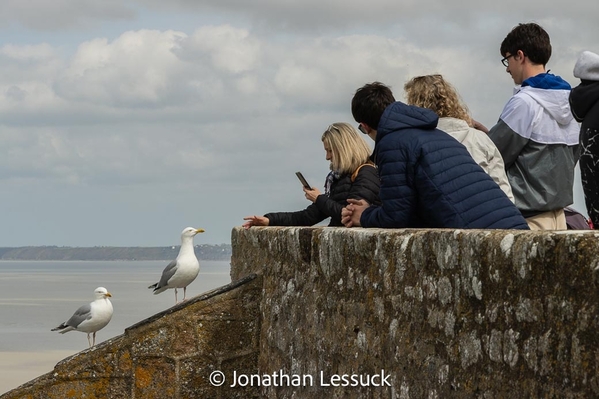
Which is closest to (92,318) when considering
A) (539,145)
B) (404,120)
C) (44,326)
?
(539,145)

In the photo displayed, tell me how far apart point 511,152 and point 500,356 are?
241 cm

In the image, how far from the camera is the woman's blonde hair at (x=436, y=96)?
5609 millimetres

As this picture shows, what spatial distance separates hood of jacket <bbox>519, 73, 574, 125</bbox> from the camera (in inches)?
223

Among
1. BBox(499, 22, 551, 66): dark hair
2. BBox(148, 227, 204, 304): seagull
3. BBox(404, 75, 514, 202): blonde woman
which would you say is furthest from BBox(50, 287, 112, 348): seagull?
BBox(499, 22, 551, 66): dark hair

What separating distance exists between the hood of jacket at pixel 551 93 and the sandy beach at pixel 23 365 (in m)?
16.5

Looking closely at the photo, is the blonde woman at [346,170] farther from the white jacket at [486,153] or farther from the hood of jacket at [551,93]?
the hood of jacket at [551,93]

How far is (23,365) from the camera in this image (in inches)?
985

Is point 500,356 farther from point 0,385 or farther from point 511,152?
point 0,385

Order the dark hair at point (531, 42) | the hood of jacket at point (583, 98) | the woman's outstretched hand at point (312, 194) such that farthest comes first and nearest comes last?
the woman's outstretched hand at point (312, 194) < the dark hair at point (531, 42) < the hood of jacket at point (583, 98)

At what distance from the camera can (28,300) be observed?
52.3 meters

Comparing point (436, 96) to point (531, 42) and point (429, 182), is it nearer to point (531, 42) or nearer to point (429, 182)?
point (531, 42)

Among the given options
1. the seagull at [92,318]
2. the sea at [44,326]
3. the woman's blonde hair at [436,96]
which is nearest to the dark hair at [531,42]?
the woman's blonde hair at [436,96]

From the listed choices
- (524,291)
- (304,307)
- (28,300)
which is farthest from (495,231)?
(28,300)

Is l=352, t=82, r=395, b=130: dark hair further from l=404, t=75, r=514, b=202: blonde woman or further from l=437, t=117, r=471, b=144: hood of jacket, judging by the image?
l=437, t=117, r=471, b=144: hood of jacket
